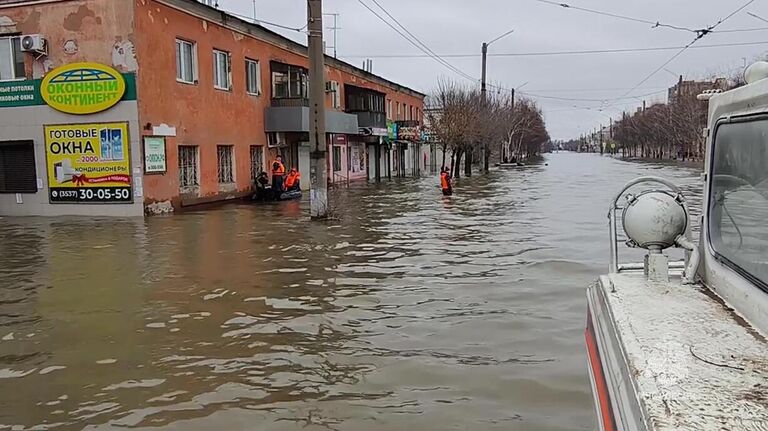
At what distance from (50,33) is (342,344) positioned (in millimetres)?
16402

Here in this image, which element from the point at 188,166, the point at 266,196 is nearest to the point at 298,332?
the point at 188,166

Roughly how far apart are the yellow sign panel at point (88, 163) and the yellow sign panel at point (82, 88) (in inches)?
22.0

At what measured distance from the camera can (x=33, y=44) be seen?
59.9 ft

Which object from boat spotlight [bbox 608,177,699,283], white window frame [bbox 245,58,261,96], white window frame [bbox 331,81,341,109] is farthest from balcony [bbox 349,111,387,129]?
boat spotlight [bbox 608,177,699,283]

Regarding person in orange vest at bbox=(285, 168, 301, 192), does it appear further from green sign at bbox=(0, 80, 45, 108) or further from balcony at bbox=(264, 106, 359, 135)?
green sign at bbox=(0, 80, 45, 108)

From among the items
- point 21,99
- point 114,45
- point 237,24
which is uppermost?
point 237,24

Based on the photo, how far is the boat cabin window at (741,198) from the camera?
2805mm

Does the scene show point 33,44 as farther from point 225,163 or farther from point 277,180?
point 277,180

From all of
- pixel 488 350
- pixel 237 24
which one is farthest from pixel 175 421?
pixel 237 24

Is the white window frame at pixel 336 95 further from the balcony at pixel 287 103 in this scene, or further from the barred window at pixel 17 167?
the barred window at pixel 17 167

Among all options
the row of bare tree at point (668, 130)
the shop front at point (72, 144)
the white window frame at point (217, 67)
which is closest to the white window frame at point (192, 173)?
the shop front at point (72, 144)

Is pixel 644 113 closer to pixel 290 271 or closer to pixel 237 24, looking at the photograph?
pixel 237 24

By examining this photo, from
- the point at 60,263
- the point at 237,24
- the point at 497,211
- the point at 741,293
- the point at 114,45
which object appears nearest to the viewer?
the point at 741,293

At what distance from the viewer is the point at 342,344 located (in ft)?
20.8
